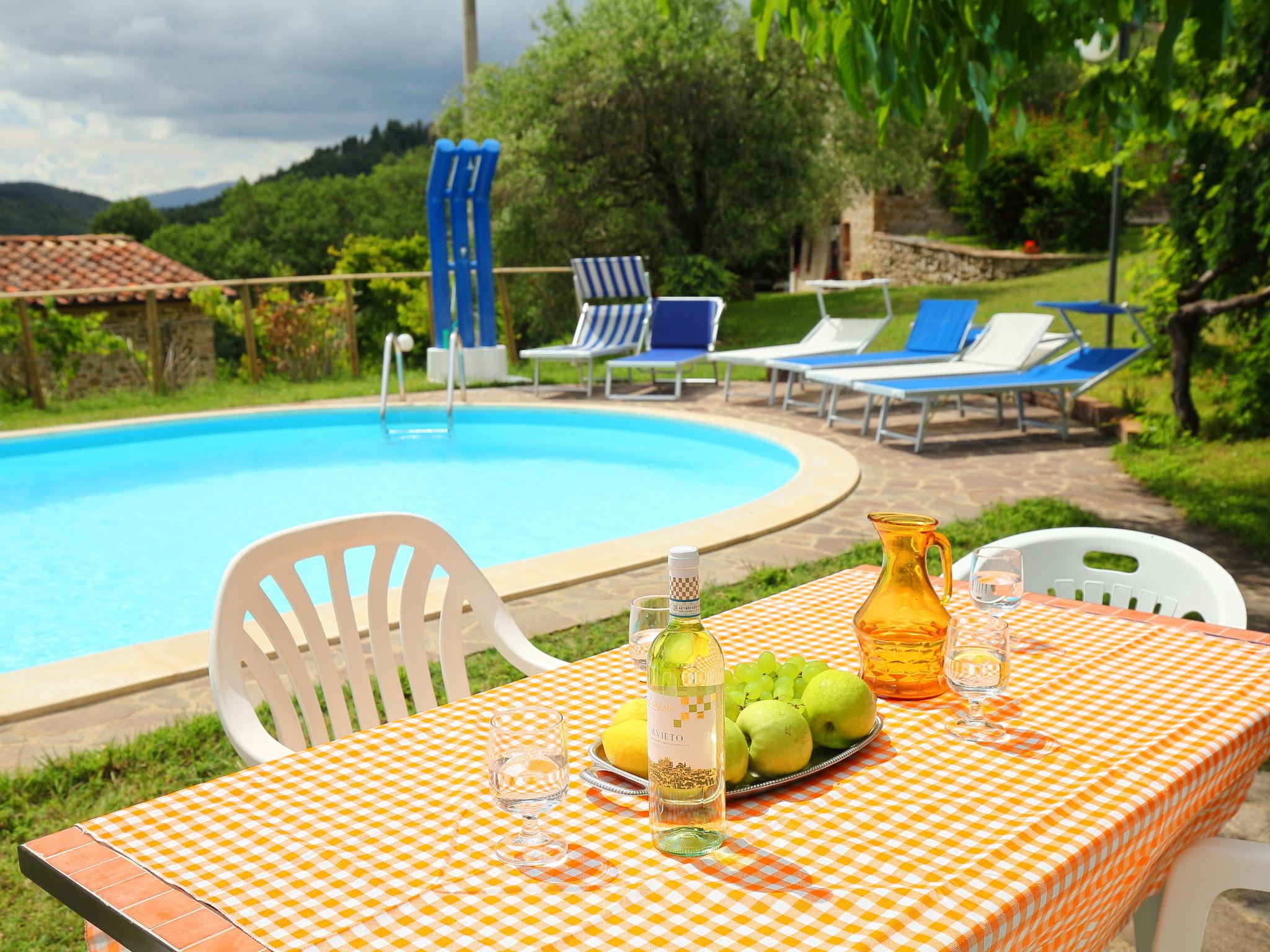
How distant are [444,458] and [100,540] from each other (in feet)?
9.04

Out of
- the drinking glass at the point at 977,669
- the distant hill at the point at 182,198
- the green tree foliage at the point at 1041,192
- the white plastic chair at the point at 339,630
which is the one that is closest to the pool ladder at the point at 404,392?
the white plastic chair at the point at 339,630

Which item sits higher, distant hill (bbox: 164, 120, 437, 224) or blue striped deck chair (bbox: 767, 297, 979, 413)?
distant hill (bbox: 164, 120, 437, 224)

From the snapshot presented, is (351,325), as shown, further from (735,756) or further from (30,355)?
(735,756)

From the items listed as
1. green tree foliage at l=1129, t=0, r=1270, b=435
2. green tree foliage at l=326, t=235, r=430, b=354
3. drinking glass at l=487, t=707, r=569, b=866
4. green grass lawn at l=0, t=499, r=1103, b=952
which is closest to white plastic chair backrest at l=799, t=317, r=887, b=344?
green tree foliage at l=1129, t=0, r=1270, b=435

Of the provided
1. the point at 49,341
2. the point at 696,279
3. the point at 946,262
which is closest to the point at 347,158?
the point at 946,262

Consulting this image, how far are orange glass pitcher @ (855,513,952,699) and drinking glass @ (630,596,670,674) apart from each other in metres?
0.33

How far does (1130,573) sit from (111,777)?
2545 millimetres

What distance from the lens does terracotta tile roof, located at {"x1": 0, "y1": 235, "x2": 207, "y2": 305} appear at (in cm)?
2064

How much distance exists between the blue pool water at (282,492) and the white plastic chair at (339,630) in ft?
10.9

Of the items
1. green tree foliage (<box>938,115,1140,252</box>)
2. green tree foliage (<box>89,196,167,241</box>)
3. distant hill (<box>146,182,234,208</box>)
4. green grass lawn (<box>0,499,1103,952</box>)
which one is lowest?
green grass lawn (<box>0,499,1103,952</box>)

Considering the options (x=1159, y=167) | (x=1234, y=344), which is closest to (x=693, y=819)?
(x=1159, y=167)

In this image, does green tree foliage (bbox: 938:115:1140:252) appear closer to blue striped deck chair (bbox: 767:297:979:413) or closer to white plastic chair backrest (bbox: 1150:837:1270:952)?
blue striped deck chair (bbox: 767:297:979:413)

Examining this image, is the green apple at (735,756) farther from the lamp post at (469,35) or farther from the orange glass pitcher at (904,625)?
the lamp post at (469,35)

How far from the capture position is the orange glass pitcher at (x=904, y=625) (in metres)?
1.54
